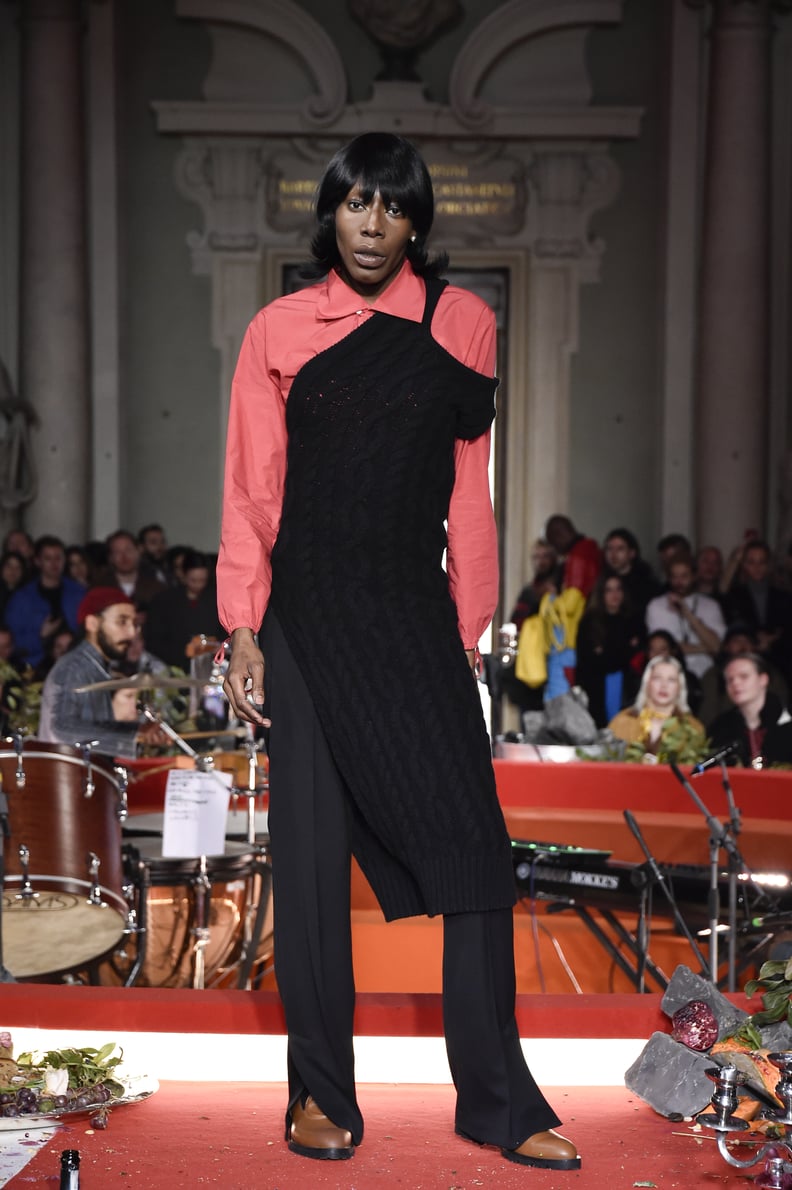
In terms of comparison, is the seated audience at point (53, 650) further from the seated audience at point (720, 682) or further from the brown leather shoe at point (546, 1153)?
the brown leather shoe at point (546, 1153)

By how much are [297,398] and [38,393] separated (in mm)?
10615

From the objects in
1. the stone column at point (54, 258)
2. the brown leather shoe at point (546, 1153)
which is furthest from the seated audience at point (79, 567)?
the brown leather shoe at point (546, 1153)

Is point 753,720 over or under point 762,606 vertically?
under

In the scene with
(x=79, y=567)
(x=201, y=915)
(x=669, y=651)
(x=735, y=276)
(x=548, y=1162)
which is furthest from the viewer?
(x=735, y=276)

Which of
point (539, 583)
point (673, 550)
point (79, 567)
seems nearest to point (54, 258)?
point (79, 567)

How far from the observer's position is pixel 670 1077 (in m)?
2.99

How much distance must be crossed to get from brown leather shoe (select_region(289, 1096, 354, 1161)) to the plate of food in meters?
0.36

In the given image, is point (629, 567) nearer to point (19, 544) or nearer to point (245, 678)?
point (19, 544)

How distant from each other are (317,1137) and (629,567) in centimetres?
813

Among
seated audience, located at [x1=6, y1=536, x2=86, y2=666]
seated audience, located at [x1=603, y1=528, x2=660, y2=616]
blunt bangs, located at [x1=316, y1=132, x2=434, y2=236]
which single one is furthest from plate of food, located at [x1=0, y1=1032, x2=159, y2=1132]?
seated audience, located at [x1=603, y1=528, x2=660, y2=616]

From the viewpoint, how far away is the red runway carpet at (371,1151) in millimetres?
2596

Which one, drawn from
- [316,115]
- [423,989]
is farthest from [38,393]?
[423,989]

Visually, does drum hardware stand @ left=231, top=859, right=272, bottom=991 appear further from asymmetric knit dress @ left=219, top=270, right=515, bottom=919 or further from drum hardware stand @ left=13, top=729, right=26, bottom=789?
asymmetric knit dress @ left=219, top=270, right=515, bottom=919

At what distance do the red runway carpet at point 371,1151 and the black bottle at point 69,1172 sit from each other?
0.48 ft
